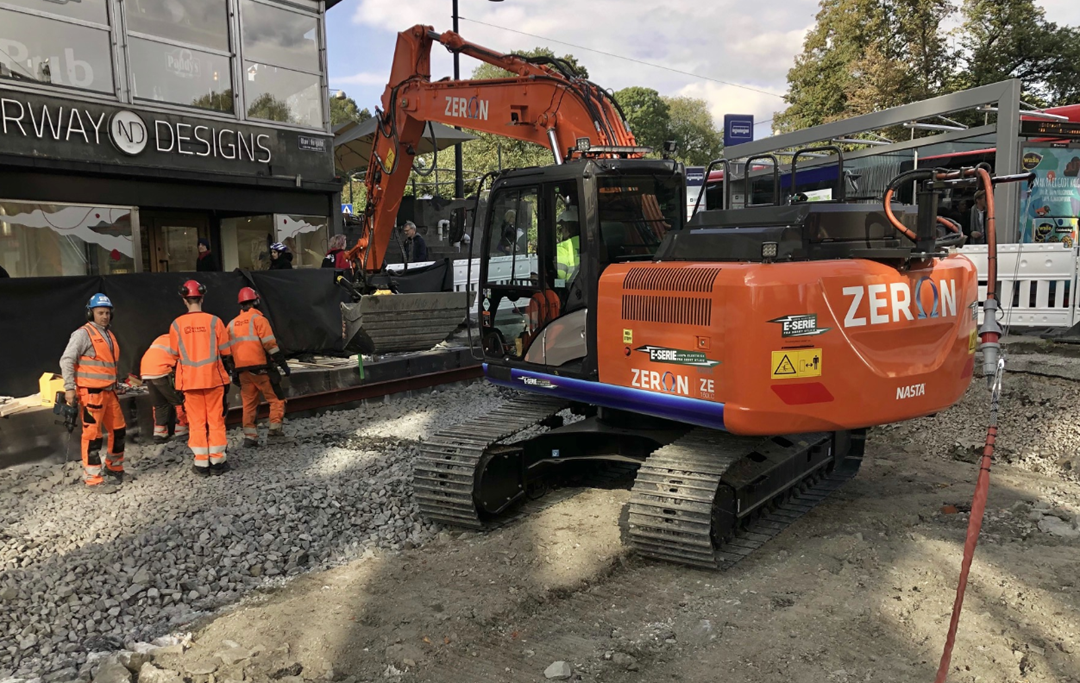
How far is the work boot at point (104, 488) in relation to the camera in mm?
6914

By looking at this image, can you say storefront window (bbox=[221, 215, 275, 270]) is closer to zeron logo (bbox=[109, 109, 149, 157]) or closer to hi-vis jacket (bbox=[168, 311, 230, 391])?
zeron logo (bbox=[109, 109, 149, 157])

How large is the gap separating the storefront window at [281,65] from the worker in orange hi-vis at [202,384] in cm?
814

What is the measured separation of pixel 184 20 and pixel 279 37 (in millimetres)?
1827

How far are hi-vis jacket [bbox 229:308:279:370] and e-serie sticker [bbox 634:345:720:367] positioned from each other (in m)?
4.89

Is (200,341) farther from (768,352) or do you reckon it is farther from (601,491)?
(768,352)

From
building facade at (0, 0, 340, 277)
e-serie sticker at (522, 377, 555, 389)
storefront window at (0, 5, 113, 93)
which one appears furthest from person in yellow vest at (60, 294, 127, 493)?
storefront window at (0, 5, 113, 93)

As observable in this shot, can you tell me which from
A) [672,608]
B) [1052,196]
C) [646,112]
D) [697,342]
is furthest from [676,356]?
[646,112]

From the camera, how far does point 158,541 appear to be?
5.64m

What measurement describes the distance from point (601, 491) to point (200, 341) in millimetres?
3966

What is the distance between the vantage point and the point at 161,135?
512 inches

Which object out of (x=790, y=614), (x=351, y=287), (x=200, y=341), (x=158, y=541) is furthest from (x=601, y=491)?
(x=351, y=287)

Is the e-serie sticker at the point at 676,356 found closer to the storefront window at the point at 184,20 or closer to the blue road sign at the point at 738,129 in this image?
the storefront window at the point at 184,20

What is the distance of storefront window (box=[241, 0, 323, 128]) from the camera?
47.2ft

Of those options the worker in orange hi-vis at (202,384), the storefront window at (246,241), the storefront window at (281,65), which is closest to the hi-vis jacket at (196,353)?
the worker in orange hi-vis at (202,384)
